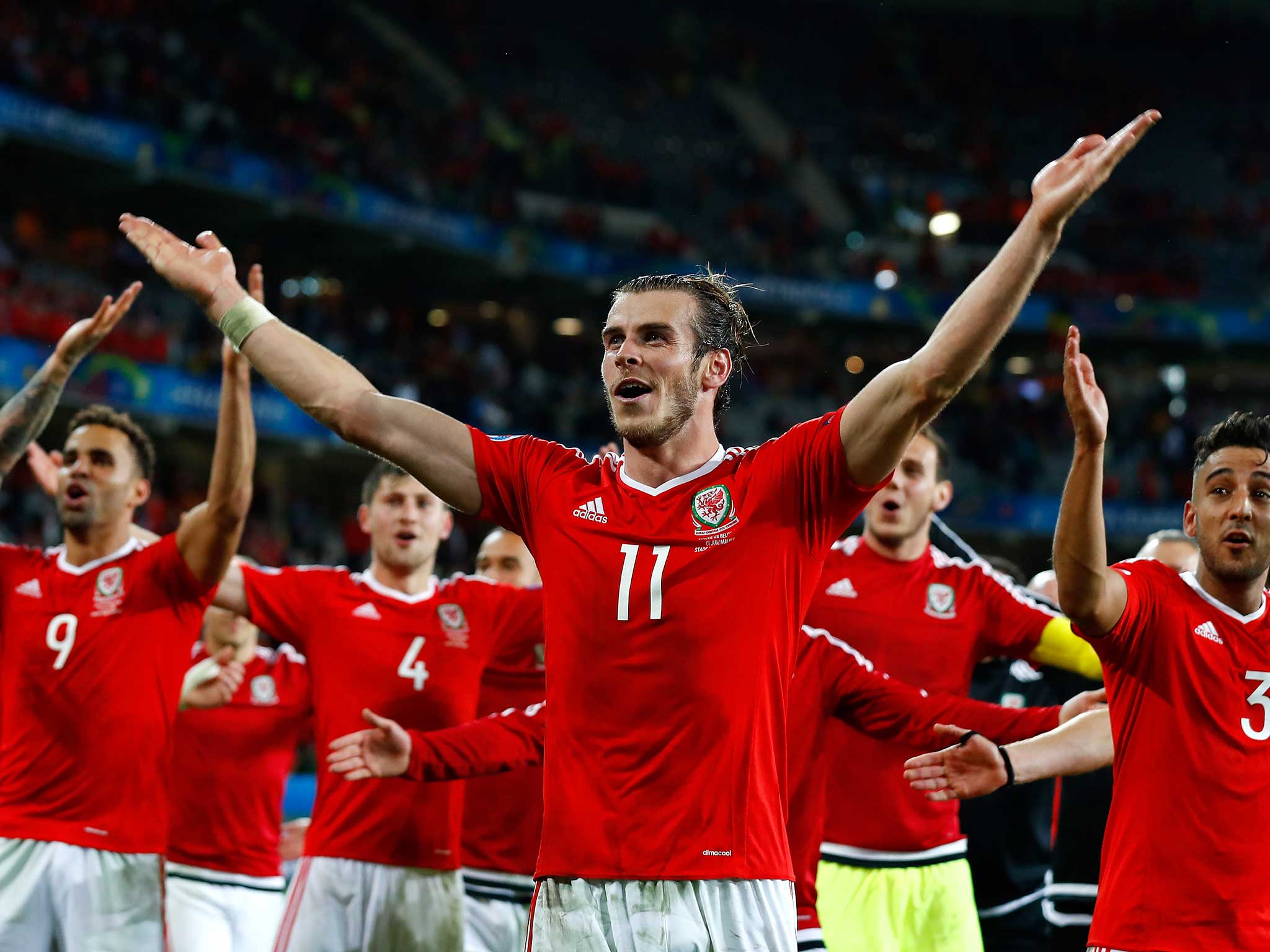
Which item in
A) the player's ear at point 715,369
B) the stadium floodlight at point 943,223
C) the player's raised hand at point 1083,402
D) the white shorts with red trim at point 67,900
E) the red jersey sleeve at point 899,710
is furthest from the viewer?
the stadium floodlight at point 943,223

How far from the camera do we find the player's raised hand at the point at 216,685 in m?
5.92

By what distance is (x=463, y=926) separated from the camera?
19.5 ft

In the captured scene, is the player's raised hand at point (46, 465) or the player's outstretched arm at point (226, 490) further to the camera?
the player's raised hand at point (46, 465)

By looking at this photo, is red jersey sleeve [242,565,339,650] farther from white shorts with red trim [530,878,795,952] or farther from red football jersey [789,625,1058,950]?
white shorts with red trim [530,878,795,952]

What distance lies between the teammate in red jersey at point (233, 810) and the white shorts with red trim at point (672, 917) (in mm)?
4021

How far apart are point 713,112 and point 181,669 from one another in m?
31.9

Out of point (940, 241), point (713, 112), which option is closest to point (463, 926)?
point (940, 241)

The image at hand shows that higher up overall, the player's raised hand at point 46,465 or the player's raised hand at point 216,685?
the player's raised hand at point 46,465

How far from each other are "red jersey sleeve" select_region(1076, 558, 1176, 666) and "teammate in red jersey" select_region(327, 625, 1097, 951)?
25.6 inches

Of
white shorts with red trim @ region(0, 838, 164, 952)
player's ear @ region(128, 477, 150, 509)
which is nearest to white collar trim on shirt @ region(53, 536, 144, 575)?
player's ear @ region(128, 477, 150, 509)

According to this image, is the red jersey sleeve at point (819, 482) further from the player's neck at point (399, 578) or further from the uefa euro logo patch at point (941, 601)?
the player's neck at point (399, 578)

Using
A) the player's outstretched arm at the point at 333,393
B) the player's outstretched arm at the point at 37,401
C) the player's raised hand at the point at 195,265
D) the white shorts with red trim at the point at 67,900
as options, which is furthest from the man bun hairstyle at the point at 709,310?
the white shorts with red trim at the point at 67,900

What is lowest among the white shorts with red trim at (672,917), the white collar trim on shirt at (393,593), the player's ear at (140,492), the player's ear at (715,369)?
the white shorts with red trim at (672,917)

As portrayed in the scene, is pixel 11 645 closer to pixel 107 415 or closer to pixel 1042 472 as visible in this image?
pixel 107 415
